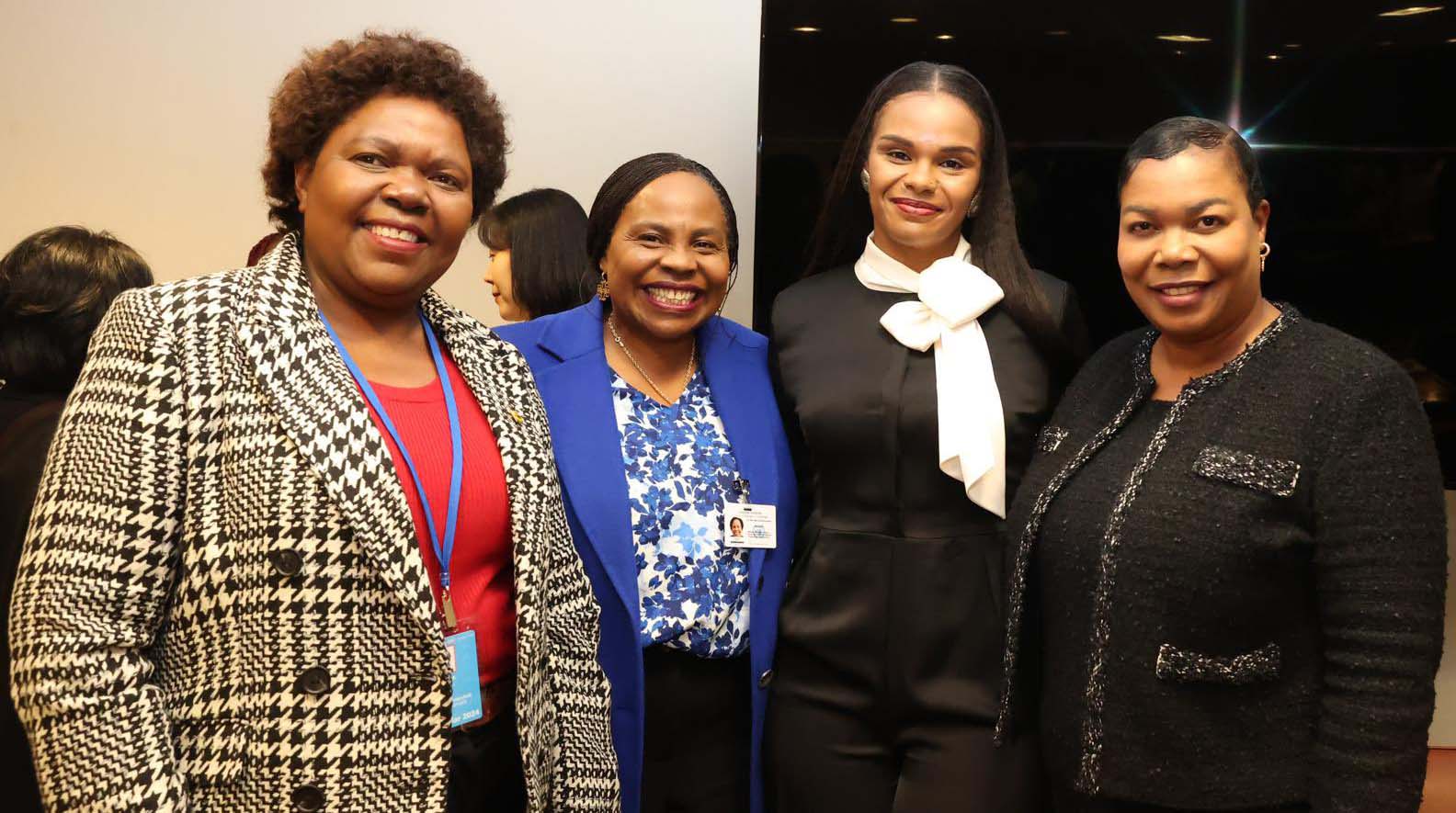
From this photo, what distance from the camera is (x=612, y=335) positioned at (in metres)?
2.38

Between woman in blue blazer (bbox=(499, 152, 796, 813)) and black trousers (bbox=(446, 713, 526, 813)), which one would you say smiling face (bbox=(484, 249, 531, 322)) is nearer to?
woman in blue blazer (bbox=(499, 152, 796, 813))

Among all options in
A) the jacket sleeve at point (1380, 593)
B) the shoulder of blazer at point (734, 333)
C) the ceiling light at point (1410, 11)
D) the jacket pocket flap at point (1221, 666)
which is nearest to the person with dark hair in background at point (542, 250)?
the shoulder of blazer at point (734, 333)

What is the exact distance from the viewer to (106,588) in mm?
1301

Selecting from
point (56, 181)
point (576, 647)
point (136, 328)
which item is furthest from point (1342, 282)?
point (56, 181)

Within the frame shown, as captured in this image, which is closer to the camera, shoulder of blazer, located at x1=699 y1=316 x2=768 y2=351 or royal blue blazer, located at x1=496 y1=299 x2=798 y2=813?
royal blue blazer, located at x1=496 y1=299 x2=798 y2=813

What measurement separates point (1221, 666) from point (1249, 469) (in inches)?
11.8

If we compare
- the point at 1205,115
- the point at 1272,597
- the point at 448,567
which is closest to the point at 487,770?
the point at 448,567

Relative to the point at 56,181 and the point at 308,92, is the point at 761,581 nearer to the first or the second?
the point at 308,92

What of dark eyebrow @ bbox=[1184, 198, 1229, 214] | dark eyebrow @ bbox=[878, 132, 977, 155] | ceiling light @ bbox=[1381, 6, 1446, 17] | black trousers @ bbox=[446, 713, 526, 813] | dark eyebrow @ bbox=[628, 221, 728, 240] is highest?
ceiling light @ bbox=[1381, 6, 1446, 17]

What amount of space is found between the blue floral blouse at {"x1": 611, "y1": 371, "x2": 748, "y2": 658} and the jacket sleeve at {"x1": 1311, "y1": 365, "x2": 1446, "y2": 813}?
1.03 meters

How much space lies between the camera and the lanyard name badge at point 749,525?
2.20 m

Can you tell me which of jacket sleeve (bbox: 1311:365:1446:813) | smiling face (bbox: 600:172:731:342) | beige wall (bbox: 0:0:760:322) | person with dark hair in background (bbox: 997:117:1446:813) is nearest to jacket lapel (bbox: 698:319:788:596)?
smiling face (bbox: 600:172:731:342)

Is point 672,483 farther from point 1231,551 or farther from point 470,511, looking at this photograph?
point 1231,551

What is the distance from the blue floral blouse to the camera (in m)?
2.13
